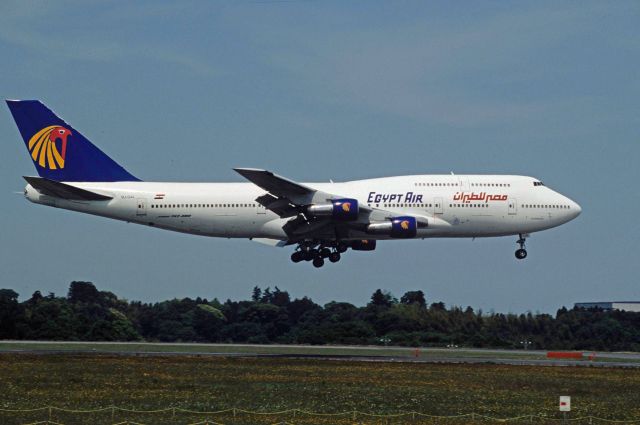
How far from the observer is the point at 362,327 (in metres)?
82.9

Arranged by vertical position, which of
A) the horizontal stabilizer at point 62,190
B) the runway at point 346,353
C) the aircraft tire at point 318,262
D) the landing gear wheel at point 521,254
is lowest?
the runway at point 346,353

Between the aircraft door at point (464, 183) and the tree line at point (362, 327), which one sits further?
the tree line at point (362, 327)

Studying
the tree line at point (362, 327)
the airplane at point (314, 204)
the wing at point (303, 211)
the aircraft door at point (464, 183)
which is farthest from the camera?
the tree line at point (362, 327)

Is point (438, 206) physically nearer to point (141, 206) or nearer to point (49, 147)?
point (141, 206)

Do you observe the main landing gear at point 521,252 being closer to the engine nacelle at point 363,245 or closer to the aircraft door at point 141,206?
the engine nacelle at point 363,245

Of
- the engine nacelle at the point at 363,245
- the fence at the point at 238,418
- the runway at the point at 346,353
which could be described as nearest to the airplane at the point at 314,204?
the engine nacelle at the point at 363,245

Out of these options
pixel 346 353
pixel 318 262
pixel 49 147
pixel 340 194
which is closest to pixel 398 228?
pixel 340 194

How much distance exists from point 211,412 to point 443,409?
797cm

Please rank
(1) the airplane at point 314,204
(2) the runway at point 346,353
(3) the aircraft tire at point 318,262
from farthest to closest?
(3) the aircraft tire at point 318,262, (1) the airplane at point 314,204, (2) the runway at point 346,353

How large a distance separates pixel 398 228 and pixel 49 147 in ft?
79.9

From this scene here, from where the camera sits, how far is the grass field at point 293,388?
33781mm

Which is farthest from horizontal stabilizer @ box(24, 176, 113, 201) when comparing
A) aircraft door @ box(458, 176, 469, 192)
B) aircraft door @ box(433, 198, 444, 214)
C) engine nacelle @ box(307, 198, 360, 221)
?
aircraft door @ box(458, 176, 469, 192)

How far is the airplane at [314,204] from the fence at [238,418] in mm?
31641

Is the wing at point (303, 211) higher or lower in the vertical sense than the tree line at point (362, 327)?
higher
